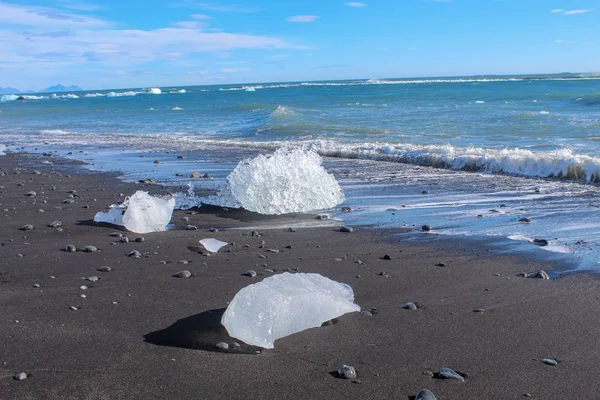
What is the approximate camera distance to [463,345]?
11.2ft

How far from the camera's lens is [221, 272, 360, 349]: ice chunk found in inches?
133

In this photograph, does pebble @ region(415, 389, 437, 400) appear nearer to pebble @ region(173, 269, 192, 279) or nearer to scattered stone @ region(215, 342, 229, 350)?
scattered stone @ region(215, 342, 229, 350)

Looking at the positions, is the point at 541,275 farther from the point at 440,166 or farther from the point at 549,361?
the point at 440,166

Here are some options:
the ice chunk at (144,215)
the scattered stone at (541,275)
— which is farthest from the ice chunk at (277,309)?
the ice chunk at (144,215)

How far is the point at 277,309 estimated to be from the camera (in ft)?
11.2

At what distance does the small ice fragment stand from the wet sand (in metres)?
0.09

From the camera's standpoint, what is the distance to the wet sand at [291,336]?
2.90 m

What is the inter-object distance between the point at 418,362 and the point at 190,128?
22685mm

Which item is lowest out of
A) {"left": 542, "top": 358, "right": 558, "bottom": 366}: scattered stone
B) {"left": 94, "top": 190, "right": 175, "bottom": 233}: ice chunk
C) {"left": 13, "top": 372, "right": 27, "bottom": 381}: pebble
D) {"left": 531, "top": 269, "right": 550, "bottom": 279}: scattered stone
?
{"left": 531, "top": 269, "right": 550, "bottom": 279}: scattered stone


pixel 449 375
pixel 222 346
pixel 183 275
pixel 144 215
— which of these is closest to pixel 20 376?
pixel 222 346

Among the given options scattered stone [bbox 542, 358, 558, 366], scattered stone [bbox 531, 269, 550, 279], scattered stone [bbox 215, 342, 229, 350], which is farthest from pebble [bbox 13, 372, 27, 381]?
scattered stone [bbox 531, 269, 550, 279]

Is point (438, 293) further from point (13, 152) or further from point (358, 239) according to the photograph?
point (13, 152)

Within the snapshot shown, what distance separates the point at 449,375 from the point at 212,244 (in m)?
3.17

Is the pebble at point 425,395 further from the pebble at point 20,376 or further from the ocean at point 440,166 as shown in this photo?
the ocean at point 440,166
